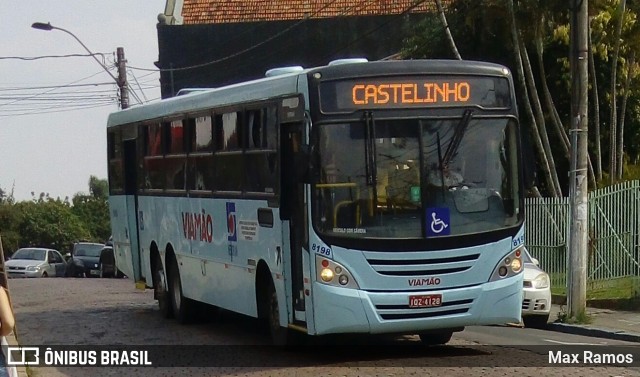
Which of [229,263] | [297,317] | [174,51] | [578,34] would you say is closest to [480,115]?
[297,317]

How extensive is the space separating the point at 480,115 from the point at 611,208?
405 inches

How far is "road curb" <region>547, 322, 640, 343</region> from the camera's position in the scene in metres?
16.6

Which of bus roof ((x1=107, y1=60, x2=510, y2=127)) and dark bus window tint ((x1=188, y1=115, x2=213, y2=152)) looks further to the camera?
dark bus window tint ((x1=188, y1=115, x2=213, y2=152))

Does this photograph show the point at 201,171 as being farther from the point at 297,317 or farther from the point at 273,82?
the point at 297,317

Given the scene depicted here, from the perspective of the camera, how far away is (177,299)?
61.0 ft

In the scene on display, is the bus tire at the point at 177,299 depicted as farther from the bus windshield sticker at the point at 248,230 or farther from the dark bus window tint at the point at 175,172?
the bus windshield sticker at the point at 248,230

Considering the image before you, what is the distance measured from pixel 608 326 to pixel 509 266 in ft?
18.2

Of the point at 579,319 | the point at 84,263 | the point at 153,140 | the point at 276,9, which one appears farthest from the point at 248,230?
the point at 276,9

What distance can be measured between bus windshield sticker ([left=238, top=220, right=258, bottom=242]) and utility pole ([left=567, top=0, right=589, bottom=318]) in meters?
5.69

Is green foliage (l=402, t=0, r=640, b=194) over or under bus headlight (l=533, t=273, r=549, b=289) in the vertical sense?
over

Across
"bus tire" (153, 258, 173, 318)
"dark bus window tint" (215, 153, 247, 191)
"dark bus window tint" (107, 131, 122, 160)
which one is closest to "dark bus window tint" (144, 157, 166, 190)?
"bus tire" (153, 258, 173, 318)

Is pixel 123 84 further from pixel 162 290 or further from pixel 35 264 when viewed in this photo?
pixel 162 290

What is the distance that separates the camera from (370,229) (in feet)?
41.0

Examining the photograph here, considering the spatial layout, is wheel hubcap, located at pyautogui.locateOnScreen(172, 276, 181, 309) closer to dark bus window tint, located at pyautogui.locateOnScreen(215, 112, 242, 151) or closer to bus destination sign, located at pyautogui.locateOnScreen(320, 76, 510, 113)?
dark bus window tint, located at pyautogui.locateOnScreen(215, 112, 242, 151)
